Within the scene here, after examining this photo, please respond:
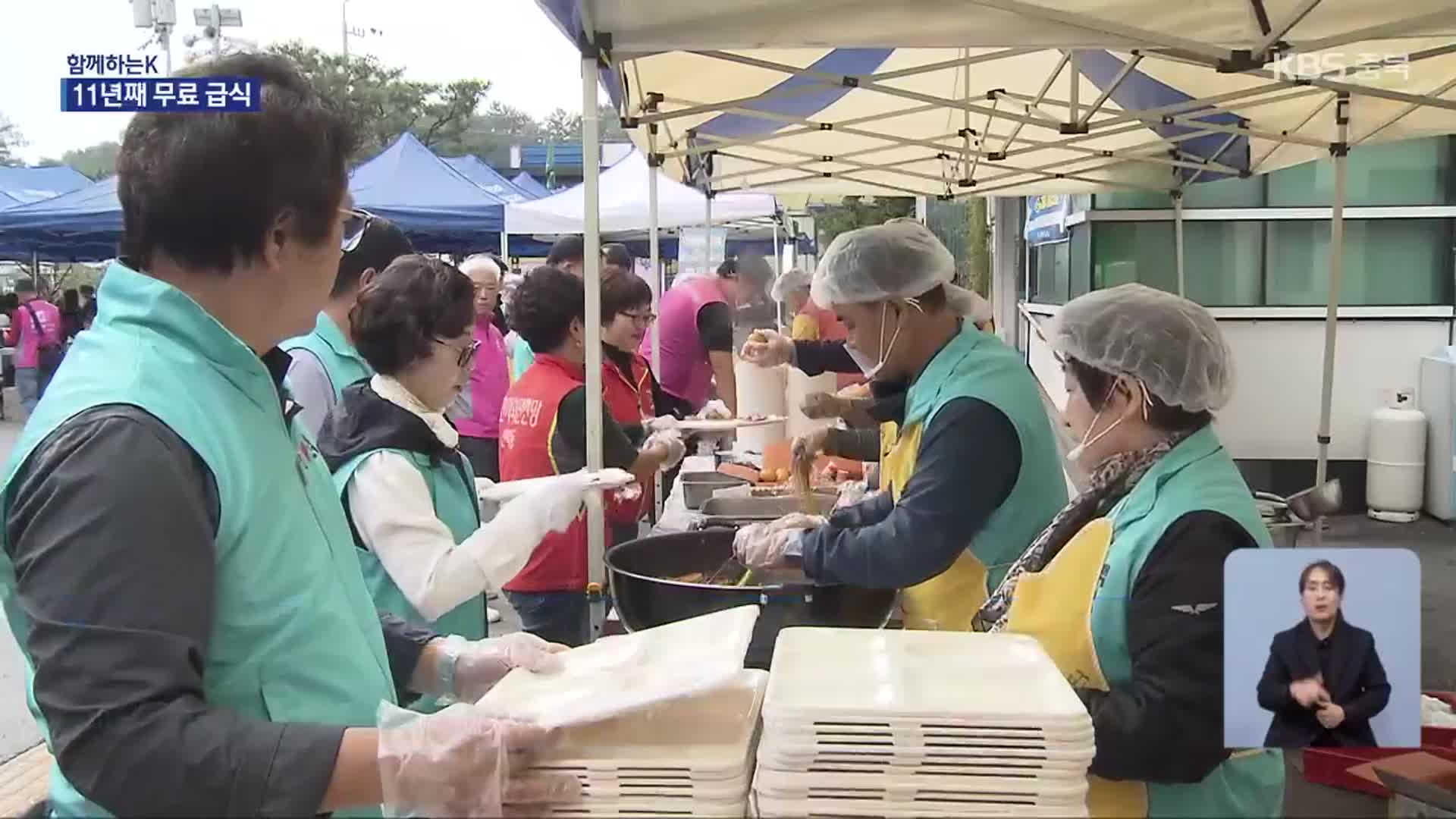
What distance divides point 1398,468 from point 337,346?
701 cm

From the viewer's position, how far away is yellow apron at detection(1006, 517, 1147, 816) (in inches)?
58.2

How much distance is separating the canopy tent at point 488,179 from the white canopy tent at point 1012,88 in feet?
15.8

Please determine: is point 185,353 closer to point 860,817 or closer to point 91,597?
point 91,597

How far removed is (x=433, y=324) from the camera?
208 cm

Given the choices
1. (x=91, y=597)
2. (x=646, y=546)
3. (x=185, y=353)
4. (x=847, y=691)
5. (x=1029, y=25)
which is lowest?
(x=646, y=546)

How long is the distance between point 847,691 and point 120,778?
629mm

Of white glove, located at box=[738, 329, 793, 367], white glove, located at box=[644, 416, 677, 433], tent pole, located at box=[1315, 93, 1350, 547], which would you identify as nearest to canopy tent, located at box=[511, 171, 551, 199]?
white glove, located at box=[738, 329, 793, 367]

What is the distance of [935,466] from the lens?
2.08 metres

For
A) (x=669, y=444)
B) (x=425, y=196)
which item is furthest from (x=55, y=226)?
(x=669, y=444)

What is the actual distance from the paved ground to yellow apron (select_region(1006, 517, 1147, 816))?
0.28 metres

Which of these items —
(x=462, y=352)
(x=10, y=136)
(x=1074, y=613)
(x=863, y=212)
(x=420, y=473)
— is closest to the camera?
(x=10, y=136)

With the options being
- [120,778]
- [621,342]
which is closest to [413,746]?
[120,778]

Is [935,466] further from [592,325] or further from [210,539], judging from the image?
[210,539]

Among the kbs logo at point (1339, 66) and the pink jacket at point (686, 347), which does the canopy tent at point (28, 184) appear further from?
the kbs logo at point (1339, 66)
